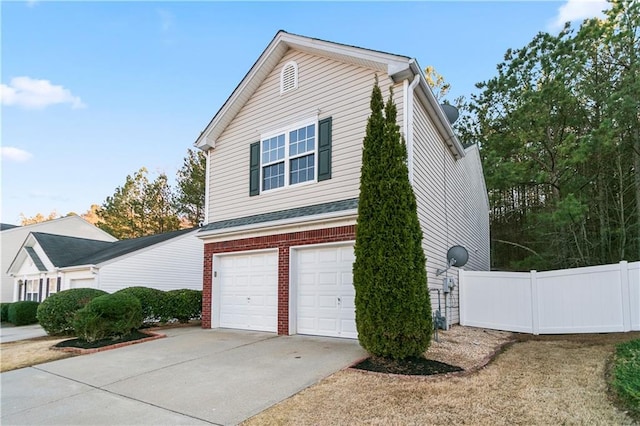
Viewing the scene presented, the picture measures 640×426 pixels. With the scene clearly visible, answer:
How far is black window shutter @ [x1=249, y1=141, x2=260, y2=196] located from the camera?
440 inches

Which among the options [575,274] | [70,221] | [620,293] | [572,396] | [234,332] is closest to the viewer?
[572,396]

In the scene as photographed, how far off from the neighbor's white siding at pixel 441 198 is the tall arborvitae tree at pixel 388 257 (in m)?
1.91

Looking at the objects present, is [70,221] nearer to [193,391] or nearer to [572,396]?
[193,391]

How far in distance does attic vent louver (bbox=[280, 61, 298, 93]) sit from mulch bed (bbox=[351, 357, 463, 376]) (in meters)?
7.19

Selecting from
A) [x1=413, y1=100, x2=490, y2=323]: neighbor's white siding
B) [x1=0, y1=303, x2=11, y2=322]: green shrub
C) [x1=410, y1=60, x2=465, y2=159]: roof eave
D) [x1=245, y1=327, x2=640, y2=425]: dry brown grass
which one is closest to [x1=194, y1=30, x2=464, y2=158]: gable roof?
[x1=410, y1=60, x2=465, y2=159]: roof eave

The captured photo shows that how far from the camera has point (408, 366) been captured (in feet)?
20.4

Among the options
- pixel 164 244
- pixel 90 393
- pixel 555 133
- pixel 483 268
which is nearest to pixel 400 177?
pixel 90 393

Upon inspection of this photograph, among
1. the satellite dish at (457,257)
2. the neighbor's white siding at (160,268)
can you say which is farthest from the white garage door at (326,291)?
the neighbor's white siding at (160,268)

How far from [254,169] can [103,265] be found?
10.8 m

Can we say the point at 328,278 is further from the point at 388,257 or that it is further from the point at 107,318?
the point at 107,318

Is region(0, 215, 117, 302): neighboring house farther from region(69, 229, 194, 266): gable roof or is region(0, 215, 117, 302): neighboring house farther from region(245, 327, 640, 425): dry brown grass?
region(245, 327, 640, 425): dry brown grass

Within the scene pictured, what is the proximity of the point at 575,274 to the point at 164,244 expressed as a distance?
57.3 ft

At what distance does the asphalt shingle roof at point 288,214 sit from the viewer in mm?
8828

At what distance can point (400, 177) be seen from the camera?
6.85 m
